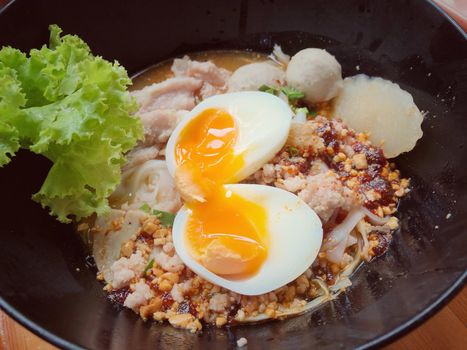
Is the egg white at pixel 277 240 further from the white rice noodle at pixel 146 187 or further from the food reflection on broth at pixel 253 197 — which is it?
the white rice noodle at pixel 146 187

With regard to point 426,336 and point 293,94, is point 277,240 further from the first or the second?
point 293,94

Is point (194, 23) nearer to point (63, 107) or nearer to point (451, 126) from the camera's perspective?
point (63, 107)

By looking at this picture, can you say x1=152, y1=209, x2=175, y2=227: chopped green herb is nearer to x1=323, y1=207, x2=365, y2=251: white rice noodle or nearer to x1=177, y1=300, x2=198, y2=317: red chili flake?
x1=177, y1=300, x2=198, y2=317: red chili flake

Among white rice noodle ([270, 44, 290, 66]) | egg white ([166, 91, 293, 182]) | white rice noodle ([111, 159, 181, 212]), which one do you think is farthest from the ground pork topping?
white rice noodle ([270, 44, 290, 66])

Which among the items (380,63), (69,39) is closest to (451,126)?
(380,63)

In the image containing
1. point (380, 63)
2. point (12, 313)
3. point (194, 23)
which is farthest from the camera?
point (194, 23)

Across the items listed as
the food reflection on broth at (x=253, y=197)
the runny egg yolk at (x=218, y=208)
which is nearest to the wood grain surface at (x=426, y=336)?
the food reflection on broth at (x=253, y=197)
